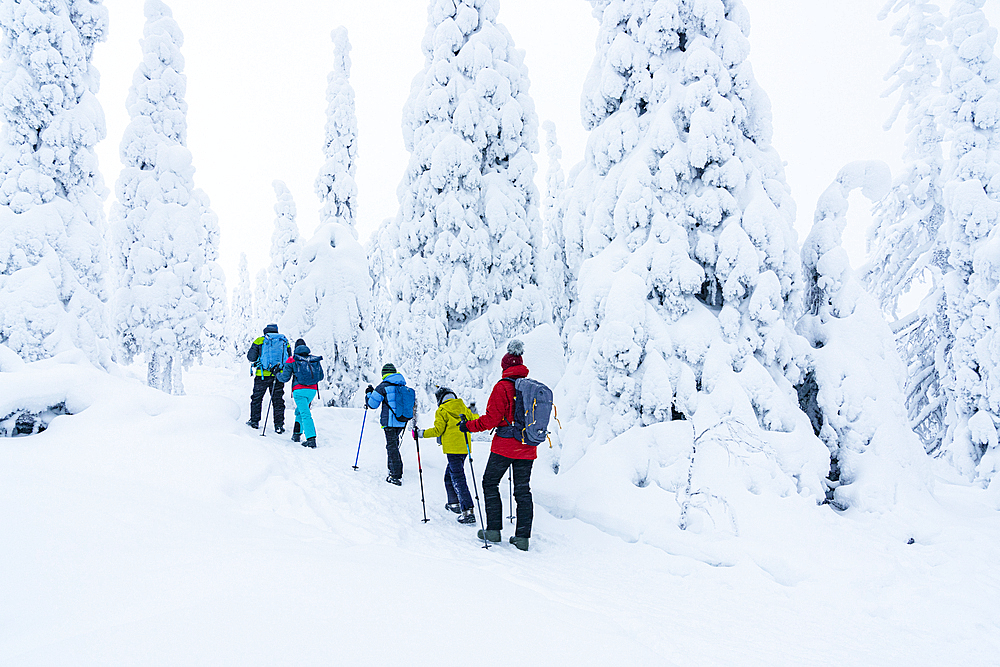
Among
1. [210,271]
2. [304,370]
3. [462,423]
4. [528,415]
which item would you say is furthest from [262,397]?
[210,271]

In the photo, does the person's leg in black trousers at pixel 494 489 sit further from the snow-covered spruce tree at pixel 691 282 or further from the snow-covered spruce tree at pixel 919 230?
the snow-covered spruce tree at pixel 919 230

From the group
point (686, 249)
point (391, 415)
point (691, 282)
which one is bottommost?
point (391, 415)

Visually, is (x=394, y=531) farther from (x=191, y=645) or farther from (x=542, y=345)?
(x=542, y=345)

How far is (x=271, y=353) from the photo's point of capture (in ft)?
33.4

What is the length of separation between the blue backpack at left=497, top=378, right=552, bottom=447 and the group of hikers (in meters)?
0.01

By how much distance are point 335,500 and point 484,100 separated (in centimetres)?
1165

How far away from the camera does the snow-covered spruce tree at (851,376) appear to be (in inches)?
317

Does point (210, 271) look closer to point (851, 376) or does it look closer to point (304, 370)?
point (304, 370)

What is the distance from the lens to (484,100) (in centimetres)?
1434

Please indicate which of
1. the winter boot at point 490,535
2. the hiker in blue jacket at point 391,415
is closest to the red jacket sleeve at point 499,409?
the winter boot at point 490,535

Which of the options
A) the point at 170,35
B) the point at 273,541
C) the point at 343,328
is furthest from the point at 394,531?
the point at 170,35

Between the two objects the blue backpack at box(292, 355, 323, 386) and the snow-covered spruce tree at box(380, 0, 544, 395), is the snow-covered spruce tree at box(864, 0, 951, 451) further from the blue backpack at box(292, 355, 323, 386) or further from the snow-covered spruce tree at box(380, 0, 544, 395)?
the blue backpack at box(292, 355, 323, 386)

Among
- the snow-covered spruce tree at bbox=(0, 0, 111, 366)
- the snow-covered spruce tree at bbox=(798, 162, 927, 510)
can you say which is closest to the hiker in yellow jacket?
the snow-covered spruce tree at bbox=(798, 162, 927, 510)

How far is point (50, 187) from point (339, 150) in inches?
375
